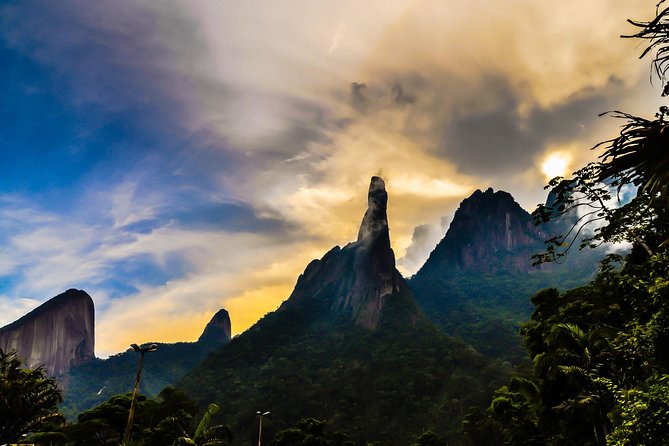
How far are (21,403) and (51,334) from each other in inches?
7708

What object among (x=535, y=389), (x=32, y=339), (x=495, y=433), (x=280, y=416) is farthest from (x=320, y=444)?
(x=32, y=339)

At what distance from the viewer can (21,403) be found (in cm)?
2764

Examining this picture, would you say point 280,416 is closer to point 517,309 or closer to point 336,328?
point 336,328

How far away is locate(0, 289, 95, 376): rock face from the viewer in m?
177

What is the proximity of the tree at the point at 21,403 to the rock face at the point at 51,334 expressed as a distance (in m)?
183

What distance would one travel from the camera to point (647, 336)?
852 cm

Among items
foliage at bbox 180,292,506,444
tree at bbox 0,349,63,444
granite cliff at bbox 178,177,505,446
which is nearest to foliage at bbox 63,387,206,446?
tree at bbox 0,349,63,444

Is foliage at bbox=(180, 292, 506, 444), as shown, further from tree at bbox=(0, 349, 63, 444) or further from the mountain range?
tree at bbox=(0, 349, 63, 444)

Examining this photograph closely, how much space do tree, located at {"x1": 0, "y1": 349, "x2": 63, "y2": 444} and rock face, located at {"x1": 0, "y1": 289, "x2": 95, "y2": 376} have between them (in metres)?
183

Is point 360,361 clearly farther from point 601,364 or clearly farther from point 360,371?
point 601,364

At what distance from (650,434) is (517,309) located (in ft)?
659

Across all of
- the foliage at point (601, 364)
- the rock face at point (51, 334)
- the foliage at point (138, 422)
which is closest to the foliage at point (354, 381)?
the foliage at point (138, 422)

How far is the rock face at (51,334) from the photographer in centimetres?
17673

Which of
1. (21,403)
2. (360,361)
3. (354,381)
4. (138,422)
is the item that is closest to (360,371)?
(354,381)
